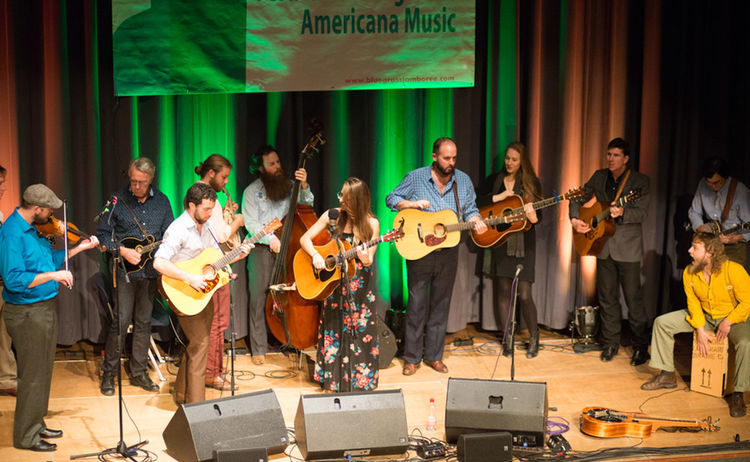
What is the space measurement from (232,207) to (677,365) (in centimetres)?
403

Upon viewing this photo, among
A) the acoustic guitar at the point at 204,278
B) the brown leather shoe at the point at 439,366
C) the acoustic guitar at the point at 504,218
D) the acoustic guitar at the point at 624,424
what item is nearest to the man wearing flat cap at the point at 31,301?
the acoustic guitar at the point at 204,278

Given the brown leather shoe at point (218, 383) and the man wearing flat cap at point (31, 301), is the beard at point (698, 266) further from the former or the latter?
the man wearing flat cap at point (31, 301)

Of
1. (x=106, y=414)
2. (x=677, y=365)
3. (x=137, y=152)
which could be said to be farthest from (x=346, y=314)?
(x=677, y=365)

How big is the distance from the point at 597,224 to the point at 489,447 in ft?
9.02

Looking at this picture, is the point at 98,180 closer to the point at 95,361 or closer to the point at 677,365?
the point at 95,361

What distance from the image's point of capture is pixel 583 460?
4922 millimetres

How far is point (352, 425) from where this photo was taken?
479 cm

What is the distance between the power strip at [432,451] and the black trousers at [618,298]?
2.63 m

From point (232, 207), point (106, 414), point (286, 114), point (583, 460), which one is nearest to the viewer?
point (583, 460)

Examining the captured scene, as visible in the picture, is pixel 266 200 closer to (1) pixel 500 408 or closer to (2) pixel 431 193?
(2) pixel 431 193

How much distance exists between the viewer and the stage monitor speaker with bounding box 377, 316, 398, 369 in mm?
6719

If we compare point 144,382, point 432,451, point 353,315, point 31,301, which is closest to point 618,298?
point 353,315

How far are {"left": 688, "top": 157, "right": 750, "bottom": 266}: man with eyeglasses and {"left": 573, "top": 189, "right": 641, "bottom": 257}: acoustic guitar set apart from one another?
2.26 ft

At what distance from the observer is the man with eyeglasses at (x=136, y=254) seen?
237 inches
